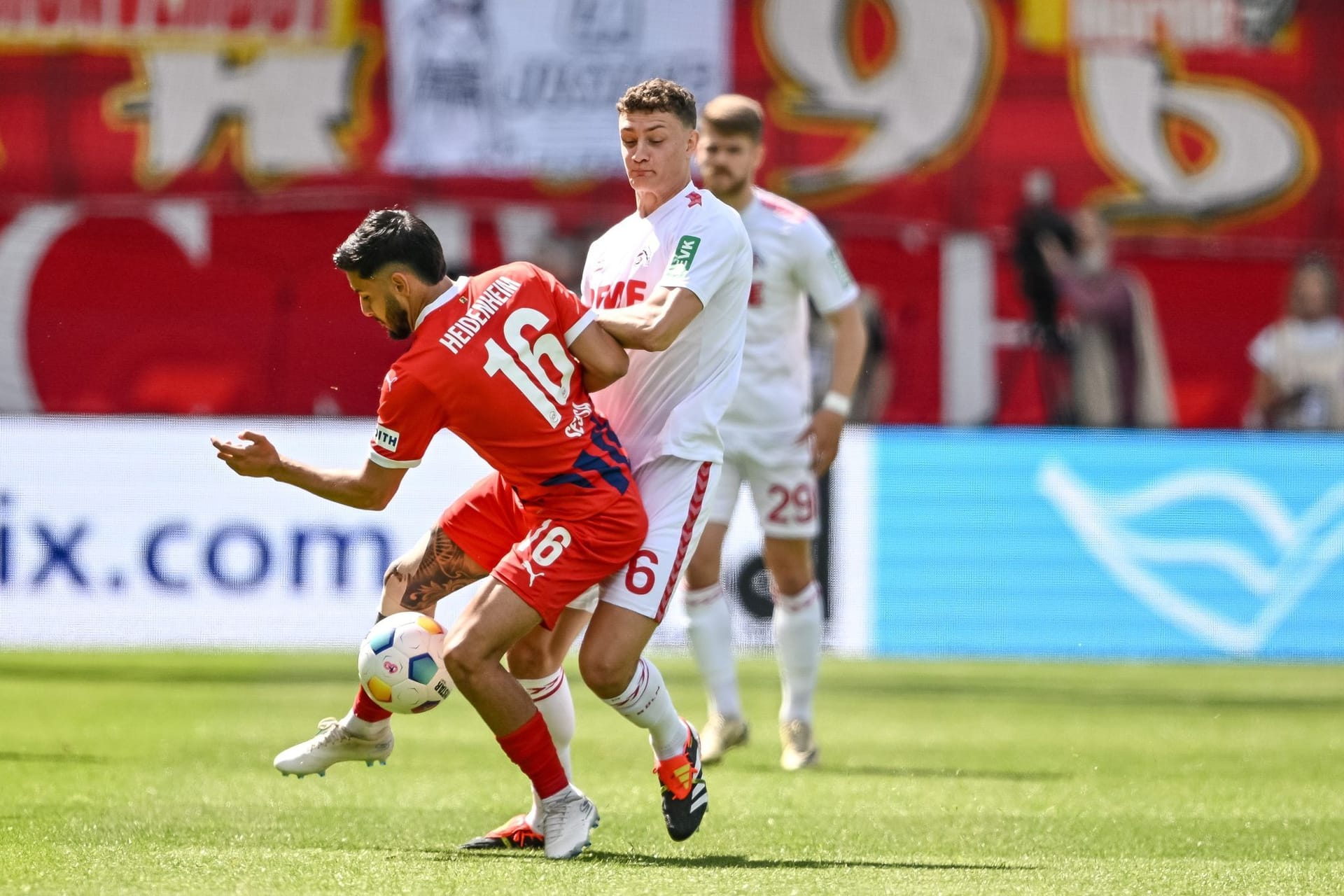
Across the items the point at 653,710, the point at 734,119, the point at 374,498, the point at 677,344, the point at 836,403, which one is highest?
the point at 734,119

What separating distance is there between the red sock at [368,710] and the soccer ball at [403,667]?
0.32 feet

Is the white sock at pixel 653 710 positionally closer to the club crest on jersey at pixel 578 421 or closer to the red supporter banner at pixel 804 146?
the club crest on jersey at pixel 578 421

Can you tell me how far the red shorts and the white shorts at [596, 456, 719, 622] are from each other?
0.06m

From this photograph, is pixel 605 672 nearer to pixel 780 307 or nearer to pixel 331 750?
pixel 331 750

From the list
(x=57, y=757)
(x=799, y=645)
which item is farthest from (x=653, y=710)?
(x=57, y=757)

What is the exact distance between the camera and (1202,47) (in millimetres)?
16766

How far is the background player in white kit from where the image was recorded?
7.90 metres

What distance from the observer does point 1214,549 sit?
1248 centimetres

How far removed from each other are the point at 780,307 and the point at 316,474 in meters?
3.03

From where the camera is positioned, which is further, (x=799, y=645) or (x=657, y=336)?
(x=799, y=645)

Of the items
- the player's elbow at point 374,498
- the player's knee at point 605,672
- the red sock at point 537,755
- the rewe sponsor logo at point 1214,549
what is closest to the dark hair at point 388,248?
the player's elbow at point 374,498

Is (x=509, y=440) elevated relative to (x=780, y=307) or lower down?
elevated

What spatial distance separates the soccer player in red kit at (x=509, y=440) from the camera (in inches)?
209

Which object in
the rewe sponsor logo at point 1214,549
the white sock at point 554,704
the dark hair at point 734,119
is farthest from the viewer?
the rewe sponsor logo at point 1214,549
